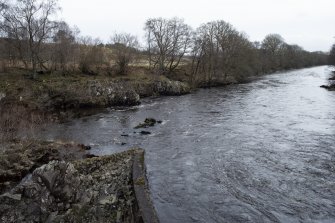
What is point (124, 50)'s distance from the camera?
192 ft

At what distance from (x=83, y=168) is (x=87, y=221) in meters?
4.27

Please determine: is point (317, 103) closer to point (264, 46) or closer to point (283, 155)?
point (283, 155)

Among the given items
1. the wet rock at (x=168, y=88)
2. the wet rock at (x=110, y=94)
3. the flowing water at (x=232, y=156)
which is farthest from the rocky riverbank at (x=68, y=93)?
the wet rock at (x=168, y=88)

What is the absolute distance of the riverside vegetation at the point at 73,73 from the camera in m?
17.8

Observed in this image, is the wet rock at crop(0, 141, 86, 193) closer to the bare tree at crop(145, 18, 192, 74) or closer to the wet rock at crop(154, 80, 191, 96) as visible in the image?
the wet rock at crop(154, 80, 191, 96)

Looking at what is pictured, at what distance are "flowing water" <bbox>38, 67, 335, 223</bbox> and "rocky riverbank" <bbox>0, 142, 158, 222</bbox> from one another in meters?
1.65

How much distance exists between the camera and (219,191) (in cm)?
1489

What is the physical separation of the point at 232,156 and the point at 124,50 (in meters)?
42.7

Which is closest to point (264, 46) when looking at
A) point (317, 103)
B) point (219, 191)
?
point (317, 103)

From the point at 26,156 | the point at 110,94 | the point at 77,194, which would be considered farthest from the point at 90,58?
the point at 77,194

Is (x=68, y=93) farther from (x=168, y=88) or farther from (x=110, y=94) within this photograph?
(x=168, y=88)

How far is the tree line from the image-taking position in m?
43.4

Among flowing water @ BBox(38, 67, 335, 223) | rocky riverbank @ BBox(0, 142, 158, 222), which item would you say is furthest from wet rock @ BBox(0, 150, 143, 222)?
flowing water @ BBox(38, 67, 335, 223)

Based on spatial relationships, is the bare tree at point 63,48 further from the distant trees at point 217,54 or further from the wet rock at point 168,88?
the distant trees at point 217,54
